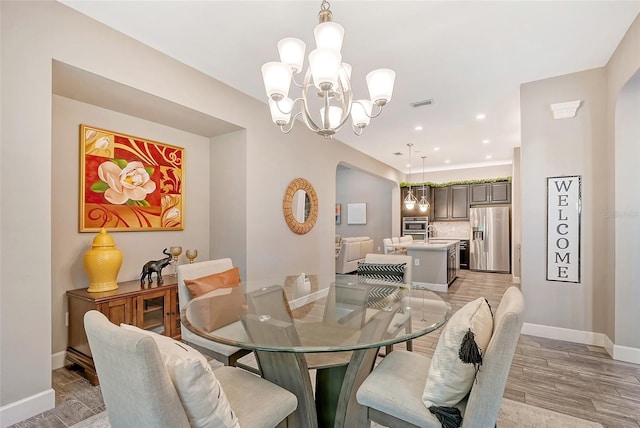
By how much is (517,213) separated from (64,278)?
282 inches

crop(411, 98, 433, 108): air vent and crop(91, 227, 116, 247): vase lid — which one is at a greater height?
crop(411, 98, 433, 108): air vent

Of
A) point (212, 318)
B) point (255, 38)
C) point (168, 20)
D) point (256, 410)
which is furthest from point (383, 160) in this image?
point (256, 410)

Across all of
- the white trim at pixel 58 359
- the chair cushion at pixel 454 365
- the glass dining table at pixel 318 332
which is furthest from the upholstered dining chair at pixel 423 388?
the white trim at pixel 58 359

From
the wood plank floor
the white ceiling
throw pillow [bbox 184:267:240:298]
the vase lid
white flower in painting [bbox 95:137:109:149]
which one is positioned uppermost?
the white ceiling

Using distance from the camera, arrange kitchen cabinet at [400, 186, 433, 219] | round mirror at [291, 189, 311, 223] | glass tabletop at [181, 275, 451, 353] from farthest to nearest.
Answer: kitchen cabinet at [400, 186, 433, 219]
round mirror at [291, 189, 311, 223]
glass tabletop at [181, 275, 451, 353]

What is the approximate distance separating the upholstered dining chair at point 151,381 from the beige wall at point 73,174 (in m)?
1.34

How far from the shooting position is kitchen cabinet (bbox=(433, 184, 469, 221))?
8.08m

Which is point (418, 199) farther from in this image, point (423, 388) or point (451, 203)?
point (423, 388)

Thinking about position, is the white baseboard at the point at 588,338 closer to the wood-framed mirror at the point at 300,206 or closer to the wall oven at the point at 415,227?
the wood-framed mirror at the point at 300,206

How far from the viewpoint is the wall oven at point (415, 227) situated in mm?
8312

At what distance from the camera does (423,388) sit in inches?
53.2

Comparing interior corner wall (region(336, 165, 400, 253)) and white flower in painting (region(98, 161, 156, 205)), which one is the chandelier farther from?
interior corner wall (region(336, 165, 400, 253))

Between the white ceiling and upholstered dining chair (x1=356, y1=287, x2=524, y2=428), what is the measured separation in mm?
2042

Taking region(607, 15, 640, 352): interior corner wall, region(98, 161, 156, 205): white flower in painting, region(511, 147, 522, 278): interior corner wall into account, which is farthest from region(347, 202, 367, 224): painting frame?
region(98, 161, 156, 205): white flower in painting
